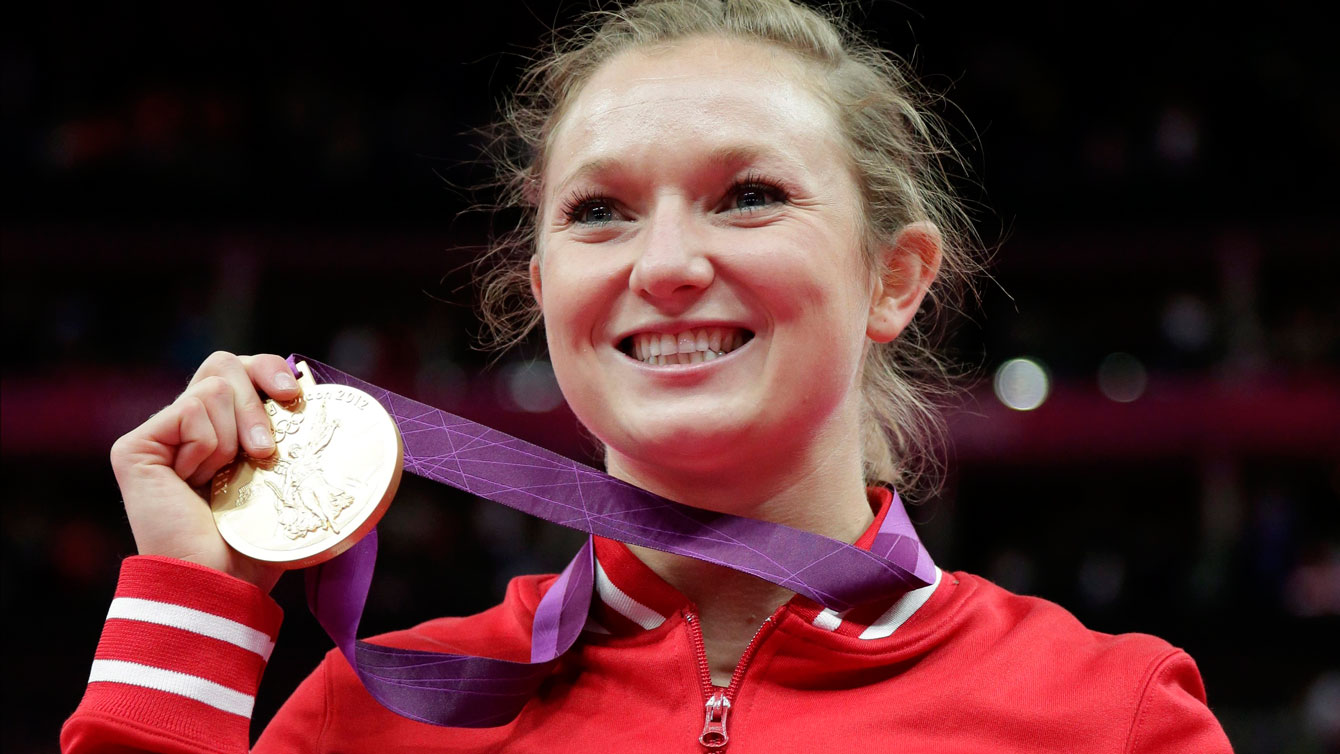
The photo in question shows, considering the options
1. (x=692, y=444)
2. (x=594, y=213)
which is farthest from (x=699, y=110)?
(x=692, y=444)

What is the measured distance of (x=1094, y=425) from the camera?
8672 mm

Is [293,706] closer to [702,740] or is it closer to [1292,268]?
[702,740]

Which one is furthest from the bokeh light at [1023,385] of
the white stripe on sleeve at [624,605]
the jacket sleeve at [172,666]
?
the jacket sleeve at [172,666]

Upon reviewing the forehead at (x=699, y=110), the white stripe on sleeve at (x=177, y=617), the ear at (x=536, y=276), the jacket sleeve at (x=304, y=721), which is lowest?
the jacket sleeve at (x=304, y=721)

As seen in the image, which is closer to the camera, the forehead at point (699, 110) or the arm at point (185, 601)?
the arm at point (185, 601)

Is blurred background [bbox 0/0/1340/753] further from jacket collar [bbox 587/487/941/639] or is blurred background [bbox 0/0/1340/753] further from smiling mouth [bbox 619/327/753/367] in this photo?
smiling mouth [bbox 619/327/753/367]

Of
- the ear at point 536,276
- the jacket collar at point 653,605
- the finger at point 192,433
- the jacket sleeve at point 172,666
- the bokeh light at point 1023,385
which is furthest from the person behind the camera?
the bokeh light at point 1023,385

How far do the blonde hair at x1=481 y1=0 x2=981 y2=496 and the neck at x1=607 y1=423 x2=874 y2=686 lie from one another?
0.25m

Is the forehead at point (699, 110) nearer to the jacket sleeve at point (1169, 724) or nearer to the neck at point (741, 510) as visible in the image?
the neck at point (741, 510)

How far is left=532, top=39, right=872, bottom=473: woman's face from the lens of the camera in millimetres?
1464

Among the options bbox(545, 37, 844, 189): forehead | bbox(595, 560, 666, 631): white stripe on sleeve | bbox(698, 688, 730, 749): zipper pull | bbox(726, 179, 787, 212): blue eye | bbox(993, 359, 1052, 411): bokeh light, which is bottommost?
bbox(993, 359, 1052, 411): bokeh light

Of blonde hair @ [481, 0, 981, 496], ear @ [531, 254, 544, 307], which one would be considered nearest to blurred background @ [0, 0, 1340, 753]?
blonde hair @ [481, 0, 981, 496]

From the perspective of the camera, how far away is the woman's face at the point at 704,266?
4.80 ft

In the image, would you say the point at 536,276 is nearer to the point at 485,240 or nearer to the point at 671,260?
the point at 671,260
